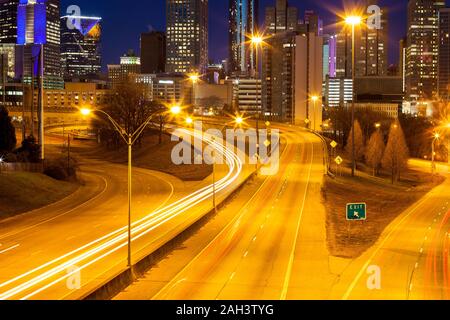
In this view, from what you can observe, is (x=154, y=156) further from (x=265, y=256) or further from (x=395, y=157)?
(x=265, y=256)

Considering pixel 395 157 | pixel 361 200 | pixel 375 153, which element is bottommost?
pixel 361 200

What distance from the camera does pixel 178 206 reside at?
49.9 m

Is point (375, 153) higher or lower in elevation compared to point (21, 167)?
higher

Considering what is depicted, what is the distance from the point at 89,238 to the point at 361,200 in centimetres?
2612

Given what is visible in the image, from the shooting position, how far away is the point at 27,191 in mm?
53656

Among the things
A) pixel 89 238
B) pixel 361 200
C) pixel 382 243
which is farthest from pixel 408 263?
pixel 361 200

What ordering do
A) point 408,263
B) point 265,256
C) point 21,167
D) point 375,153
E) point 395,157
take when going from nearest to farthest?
point 408,263
point 265,256
point 21,167
point 395,157
point 375,153

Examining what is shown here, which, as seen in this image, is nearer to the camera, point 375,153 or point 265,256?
point 265,256

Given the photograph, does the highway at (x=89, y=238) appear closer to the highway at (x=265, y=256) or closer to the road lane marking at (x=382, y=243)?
the highway at (x=265, y=256)

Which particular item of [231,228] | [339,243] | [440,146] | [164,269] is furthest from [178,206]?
[440,146]

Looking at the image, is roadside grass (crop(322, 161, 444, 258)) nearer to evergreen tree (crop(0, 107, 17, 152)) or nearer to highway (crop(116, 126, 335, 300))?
highway (crop(116, 126, 335, 300))

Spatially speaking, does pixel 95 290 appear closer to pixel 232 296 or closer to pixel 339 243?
pixel 232 296

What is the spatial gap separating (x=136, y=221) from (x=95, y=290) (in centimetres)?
2089

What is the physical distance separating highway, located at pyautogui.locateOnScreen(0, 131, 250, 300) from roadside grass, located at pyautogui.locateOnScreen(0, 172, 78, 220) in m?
2.21
